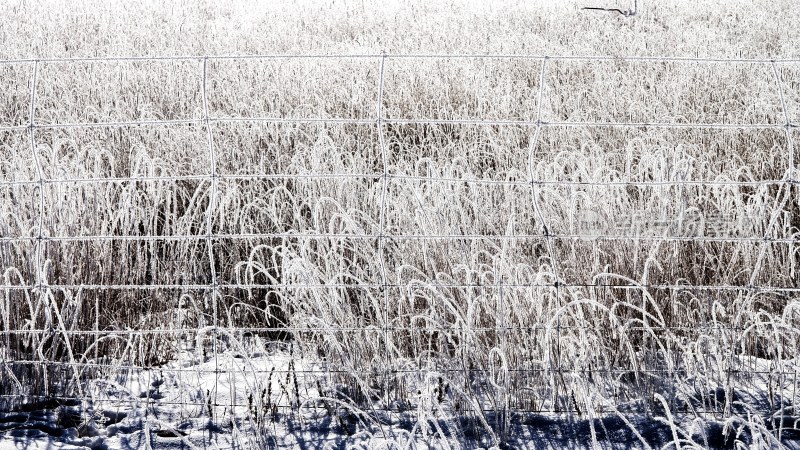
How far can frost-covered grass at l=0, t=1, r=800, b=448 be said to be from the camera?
2.35m

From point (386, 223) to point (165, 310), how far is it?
0.99 meters

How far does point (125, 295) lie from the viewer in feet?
9.76

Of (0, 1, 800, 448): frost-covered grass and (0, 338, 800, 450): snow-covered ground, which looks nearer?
(0, 338, 800, 450): snow-covered ground

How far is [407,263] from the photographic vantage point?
2979 millimetres

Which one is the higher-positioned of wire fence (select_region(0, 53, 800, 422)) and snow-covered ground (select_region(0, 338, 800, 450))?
wire fence (select_region(0, 53, 800, 422))

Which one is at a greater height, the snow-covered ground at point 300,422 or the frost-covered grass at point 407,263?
the frost-covered grass at point 407,263

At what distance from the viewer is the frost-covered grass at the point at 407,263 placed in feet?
7.72

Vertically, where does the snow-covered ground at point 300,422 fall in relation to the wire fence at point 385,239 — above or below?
below

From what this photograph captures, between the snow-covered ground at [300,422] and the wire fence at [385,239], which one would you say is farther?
the wire fence at [385,239]

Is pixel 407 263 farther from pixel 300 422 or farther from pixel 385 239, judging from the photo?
pixel 300 422

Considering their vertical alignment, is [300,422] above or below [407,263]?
below

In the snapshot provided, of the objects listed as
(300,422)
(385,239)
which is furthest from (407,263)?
(300,422)

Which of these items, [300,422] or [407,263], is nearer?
[300,422]

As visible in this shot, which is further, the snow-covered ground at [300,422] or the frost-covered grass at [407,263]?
the frost-covered grass at [407,263]
